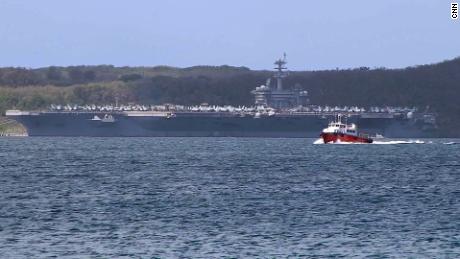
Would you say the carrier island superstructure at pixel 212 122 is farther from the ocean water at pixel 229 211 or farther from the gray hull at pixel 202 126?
the ocean water at pixel 229 211

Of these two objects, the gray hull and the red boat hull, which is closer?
the red boat hull

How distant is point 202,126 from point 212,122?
1352mm

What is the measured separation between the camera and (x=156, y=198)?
49.0 m

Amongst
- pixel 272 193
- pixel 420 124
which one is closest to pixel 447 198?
pixel 272 193

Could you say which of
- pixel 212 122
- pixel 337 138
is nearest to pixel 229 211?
pixel 337 138

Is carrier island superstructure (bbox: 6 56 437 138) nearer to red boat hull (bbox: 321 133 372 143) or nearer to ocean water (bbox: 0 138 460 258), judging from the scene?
red boat hull (bbox: 321 133 372 143)

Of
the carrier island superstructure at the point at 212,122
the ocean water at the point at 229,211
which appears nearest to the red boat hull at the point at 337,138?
the carrier island superstructure at the point at 212,122

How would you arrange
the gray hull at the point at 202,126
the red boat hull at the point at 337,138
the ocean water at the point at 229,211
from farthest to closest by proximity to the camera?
the gray hull at the point at 202,126
the red boat hull at the point at 337,138
the ocean water at the point at 229,211

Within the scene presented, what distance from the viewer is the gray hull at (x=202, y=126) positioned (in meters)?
160

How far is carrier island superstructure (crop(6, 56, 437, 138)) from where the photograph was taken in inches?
6319

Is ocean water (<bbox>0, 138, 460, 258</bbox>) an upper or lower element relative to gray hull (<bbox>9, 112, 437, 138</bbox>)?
upper

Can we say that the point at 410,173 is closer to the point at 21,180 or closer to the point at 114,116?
the point at 21,180

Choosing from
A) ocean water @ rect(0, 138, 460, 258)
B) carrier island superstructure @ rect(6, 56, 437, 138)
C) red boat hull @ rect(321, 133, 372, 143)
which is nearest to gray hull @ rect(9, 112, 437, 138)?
carrier island superstructure @ rect(6, 56, 437, 138)

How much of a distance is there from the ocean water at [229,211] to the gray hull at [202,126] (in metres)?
86.8
